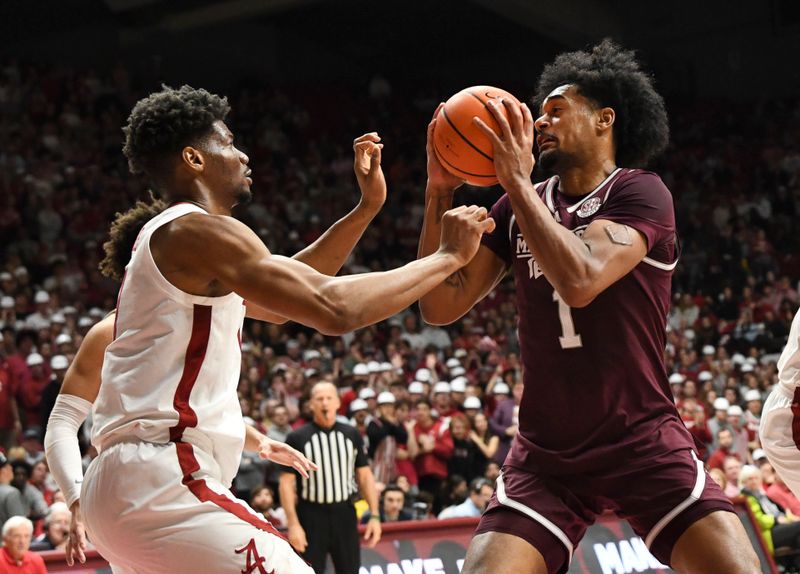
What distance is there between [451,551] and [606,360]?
471cm

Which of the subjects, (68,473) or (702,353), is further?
(702,353)

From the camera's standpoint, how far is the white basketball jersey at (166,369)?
10.3 feet

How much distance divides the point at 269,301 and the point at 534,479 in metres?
1.16

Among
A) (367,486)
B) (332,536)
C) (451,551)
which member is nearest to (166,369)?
(451,551)

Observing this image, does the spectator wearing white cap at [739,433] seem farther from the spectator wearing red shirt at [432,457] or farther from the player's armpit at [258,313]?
the player's armpit at [258,313]

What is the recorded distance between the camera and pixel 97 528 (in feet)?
10.2

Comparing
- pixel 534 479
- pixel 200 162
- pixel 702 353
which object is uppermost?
pixel 200 162

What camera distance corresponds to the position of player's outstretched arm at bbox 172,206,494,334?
3.09m

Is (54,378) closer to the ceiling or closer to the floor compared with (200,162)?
closer to the floor

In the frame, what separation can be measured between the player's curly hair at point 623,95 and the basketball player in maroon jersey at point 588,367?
5 centimetres

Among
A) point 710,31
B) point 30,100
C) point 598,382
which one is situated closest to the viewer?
point 598,382

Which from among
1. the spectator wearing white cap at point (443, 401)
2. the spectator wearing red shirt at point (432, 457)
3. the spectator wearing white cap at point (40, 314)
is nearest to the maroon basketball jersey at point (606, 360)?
the spectator wearing red shirt at point (432, 457)

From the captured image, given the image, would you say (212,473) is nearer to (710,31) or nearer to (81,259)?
(81,259)

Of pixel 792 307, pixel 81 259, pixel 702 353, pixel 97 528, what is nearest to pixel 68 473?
pixel 97 528
